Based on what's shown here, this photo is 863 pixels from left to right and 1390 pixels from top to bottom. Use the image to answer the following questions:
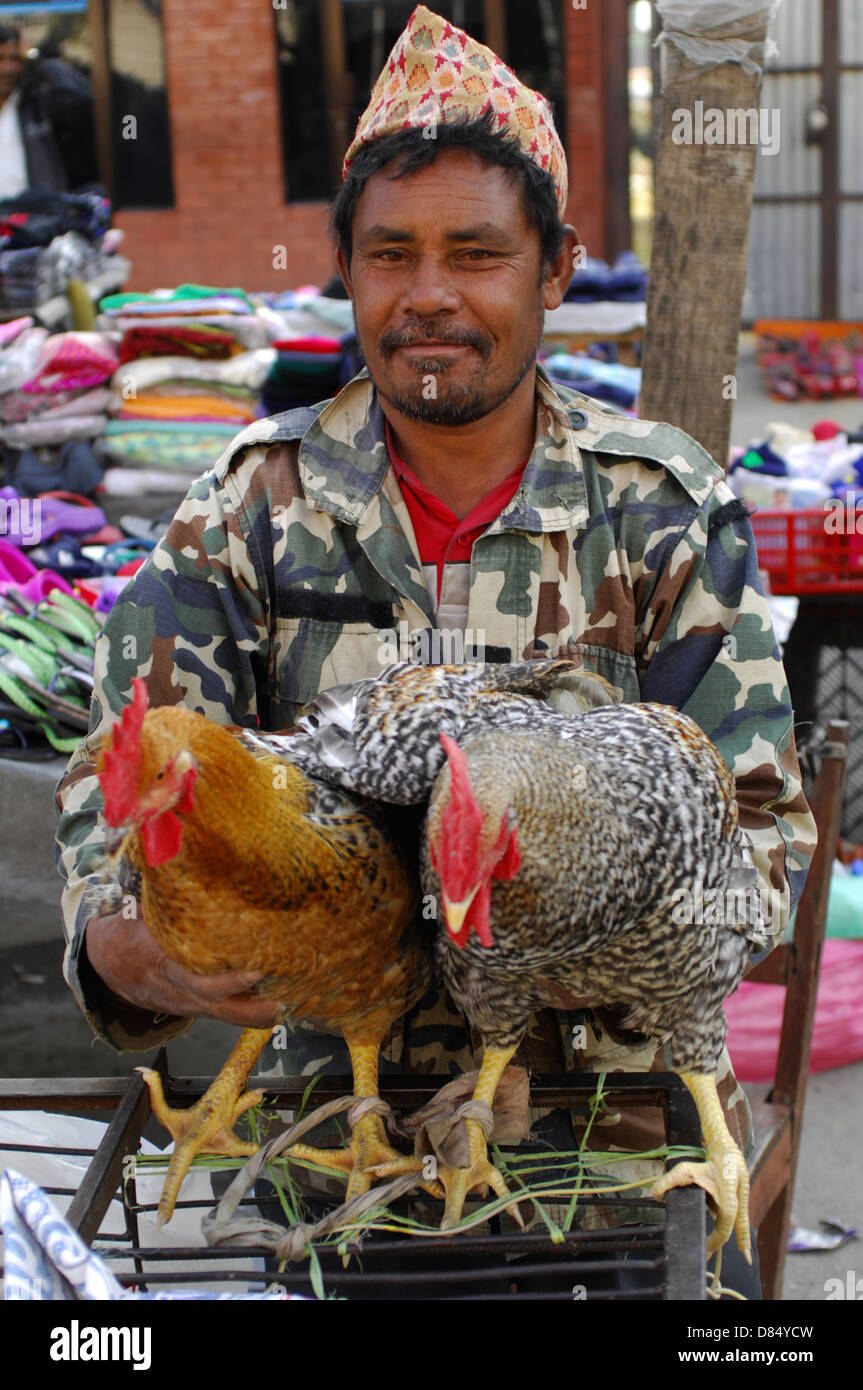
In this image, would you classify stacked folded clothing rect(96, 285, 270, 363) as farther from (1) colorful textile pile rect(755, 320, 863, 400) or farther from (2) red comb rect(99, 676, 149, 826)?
(1) colorful textile pile rect(755, 320, 863, 400)

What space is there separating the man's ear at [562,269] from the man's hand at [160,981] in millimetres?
1306

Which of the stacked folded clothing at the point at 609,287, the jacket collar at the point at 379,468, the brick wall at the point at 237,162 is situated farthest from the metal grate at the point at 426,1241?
the brick wall at the point at 237,162

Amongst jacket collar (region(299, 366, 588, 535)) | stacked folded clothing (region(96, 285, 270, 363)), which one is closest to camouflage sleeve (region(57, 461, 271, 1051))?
jacket collar (region(299, 366, 588, 535))

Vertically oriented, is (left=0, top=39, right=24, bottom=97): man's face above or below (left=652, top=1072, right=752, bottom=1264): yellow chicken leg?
above

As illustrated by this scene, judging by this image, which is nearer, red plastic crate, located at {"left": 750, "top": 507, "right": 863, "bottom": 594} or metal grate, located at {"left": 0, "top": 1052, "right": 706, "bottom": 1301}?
metal grate, located at {"left": 0, "top": 1052, "right": 706, "bottom": 1301}

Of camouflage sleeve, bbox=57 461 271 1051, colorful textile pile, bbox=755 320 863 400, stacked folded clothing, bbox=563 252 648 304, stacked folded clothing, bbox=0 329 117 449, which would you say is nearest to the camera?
camouflage sleeve, bbox=57 461 271 1051

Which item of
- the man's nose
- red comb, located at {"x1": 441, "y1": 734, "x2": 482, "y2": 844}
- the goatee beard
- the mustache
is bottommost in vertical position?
red comb, located at {"x1": 441, "y1": 734, "x2": 482, "y2": 844}

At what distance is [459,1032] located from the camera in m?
2.24

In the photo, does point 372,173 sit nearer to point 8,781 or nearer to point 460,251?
point 460,251

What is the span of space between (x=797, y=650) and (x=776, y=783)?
2500mm

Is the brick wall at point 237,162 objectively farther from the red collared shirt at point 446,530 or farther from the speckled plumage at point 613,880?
the speckled plumage at point 613,880

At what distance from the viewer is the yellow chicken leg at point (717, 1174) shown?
68.3 inches

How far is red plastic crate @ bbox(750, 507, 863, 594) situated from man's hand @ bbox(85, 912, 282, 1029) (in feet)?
9.08

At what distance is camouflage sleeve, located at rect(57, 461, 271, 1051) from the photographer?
2.13 metres
